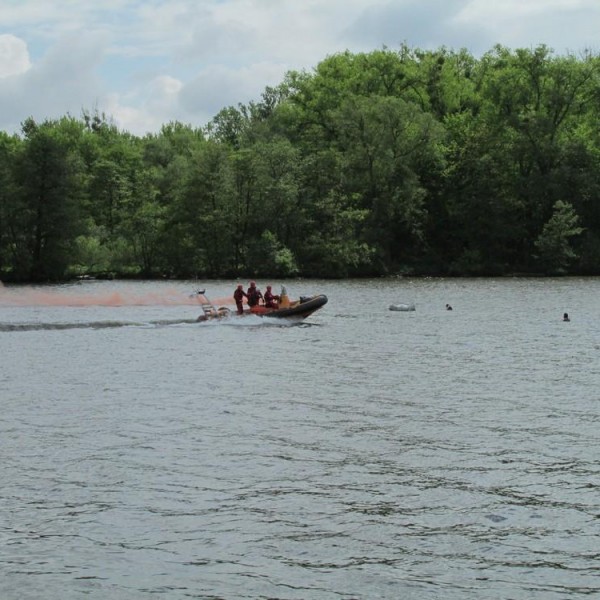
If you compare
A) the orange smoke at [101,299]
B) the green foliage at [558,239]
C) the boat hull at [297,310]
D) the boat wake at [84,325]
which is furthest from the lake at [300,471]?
the green foliage at [558,239]

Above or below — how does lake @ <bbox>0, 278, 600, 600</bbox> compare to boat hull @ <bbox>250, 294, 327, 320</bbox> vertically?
below

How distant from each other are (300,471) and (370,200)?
7817 cm

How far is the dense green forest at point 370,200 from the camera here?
88125 mm

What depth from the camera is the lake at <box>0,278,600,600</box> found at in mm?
11203

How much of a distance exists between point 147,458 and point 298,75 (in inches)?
3638

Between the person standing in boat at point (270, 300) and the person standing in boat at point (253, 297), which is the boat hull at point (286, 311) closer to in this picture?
the person standing in boat at point (270, 300)

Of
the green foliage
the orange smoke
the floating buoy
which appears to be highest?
the green foliage

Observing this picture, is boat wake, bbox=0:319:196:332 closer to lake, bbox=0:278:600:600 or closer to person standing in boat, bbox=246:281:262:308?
person standing in boat, bbox=246:281:262:308

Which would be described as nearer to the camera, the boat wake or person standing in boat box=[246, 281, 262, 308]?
the boat wake

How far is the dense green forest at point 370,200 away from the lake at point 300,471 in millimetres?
54779

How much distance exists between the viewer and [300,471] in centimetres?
1591

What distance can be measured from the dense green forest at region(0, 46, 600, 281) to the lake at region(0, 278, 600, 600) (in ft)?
180

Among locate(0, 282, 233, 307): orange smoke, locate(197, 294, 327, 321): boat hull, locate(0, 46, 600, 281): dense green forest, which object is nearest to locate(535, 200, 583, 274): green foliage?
locate(0, 46, 600, 281): dense green forest

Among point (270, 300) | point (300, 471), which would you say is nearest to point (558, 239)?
point (270, 300)
